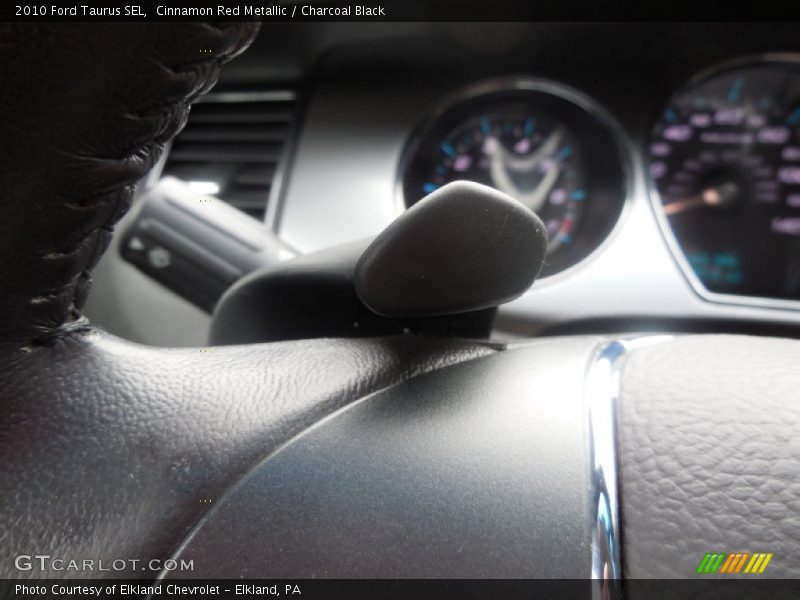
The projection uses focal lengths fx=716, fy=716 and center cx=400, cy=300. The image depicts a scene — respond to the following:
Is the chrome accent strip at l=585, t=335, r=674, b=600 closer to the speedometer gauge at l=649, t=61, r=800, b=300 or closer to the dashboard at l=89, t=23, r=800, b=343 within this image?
the dashboard at l=89, t=23, r=800, b=343

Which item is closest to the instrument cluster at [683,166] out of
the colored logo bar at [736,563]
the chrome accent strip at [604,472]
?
the chrome accent strip at [604,472]

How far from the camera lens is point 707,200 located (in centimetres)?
165

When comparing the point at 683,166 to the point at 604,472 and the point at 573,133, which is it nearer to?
the point at 573,133

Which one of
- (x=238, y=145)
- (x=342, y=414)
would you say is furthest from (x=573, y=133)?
(x=342, y=414)

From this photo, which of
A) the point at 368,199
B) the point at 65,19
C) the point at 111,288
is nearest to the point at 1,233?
the point at 65,19

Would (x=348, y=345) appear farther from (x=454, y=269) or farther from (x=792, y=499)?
(x=792, y=499)

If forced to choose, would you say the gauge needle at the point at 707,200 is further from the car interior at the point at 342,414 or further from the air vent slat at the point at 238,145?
the car interior at the point at 342,414


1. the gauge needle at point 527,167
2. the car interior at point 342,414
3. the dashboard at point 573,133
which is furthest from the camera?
the gauge needle at point 527,167

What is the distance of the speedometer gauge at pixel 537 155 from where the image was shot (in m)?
1.65

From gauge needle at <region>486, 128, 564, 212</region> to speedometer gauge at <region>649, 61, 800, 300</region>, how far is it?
230 mm

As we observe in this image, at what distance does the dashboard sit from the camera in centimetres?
156

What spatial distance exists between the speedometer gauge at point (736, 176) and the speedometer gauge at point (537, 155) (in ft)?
0.42

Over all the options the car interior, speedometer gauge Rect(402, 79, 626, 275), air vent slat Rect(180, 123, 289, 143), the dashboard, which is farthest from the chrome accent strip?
air vent slat Rect(180, 123, 289, 143)

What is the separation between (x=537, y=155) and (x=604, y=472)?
1479 mm
